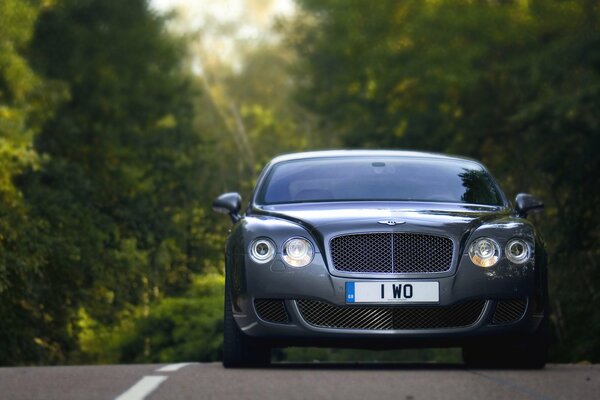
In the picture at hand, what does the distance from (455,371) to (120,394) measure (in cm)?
285

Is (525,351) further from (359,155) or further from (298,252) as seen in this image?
(359,155)

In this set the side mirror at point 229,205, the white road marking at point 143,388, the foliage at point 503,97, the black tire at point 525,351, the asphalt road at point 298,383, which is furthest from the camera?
the foliage at point 503,97

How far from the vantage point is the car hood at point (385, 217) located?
1105 centimetres

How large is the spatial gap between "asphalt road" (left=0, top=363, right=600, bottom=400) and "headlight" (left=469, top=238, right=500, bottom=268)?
2.53 ft

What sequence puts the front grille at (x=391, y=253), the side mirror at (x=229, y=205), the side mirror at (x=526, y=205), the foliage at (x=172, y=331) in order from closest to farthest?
the front grille at (x=391, y=253), the side mirror at (x=526, y=205), the side mirror at (x=229, y=205), the foliage at (x=172, y=331)

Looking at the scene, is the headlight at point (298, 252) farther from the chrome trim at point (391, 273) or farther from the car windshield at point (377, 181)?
the car windshield at point (377, 181)

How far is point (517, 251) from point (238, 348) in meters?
2.12

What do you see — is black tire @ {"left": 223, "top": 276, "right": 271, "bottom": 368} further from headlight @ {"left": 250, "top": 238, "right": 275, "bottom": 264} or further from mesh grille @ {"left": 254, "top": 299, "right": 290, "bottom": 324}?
headlight @ {"left": 250, "top": 238, "right": 275, "bottom": 264}

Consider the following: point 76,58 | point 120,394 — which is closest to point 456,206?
point 120,394

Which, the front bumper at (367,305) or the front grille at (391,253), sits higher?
the front grille at (391,253)

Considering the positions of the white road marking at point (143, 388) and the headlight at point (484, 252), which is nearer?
the white road marking at point (143, 388)

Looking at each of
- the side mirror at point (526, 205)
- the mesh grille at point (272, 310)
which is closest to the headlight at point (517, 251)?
the side mirror at point (526, 205)

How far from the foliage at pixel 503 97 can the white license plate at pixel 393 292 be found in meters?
15.5

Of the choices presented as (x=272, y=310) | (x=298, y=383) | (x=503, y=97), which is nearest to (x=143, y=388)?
(x=298, y=383)
